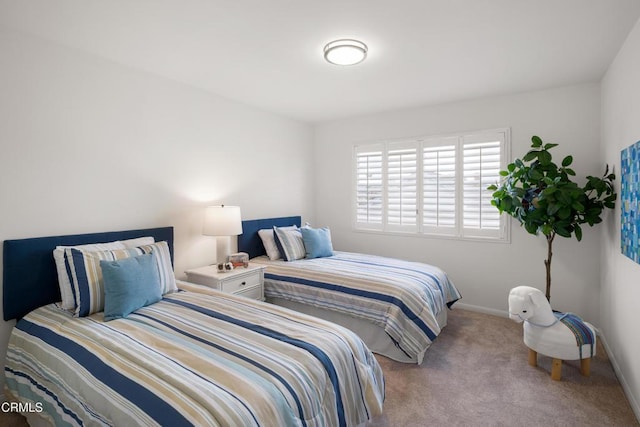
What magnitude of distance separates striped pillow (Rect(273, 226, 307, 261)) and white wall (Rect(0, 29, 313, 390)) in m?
0.51

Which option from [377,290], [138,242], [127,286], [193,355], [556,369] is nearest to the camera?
[193,355]

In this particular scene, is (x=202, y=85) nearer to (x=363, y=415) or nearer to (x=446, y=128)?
(x=446, y=128)

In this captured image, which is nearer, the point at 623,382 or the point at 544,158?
the point at 623,382

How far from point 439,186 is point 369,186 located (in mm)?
961

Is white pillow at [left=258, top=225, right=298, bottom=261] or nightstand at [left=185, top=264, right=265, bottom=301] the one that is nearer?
nightstand at [left=185, top=264, right=265, bottom=301]

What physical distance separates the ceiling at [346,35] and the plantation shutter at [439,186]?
0.79 m

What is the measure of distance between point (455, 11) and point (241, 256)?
2.71m

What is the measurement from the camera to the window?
378 centimetres

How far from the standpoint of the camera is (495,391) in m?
2.34

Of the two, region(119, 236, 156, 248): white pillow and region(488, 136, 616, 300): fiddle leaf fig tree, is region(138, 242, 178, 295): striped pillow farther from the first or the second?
region(488, 136, 616, 300): fiddle leaf fig tree

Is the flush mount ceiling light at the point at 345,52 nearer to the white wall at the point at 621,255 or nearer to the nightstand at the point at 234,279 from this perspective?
the white wall at the point at 621,255

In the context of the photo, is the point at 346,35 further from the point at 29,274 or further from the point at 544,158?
the point at 29,274

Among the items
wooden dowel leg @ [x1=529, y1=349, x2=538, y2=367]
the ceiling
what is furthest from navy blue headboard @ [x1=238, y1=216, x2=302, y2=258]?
wooden dowel leg @ [x1=529, y1=349, x2=538, y2=367]

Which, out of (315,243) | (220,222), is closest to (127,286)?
(220,222)
